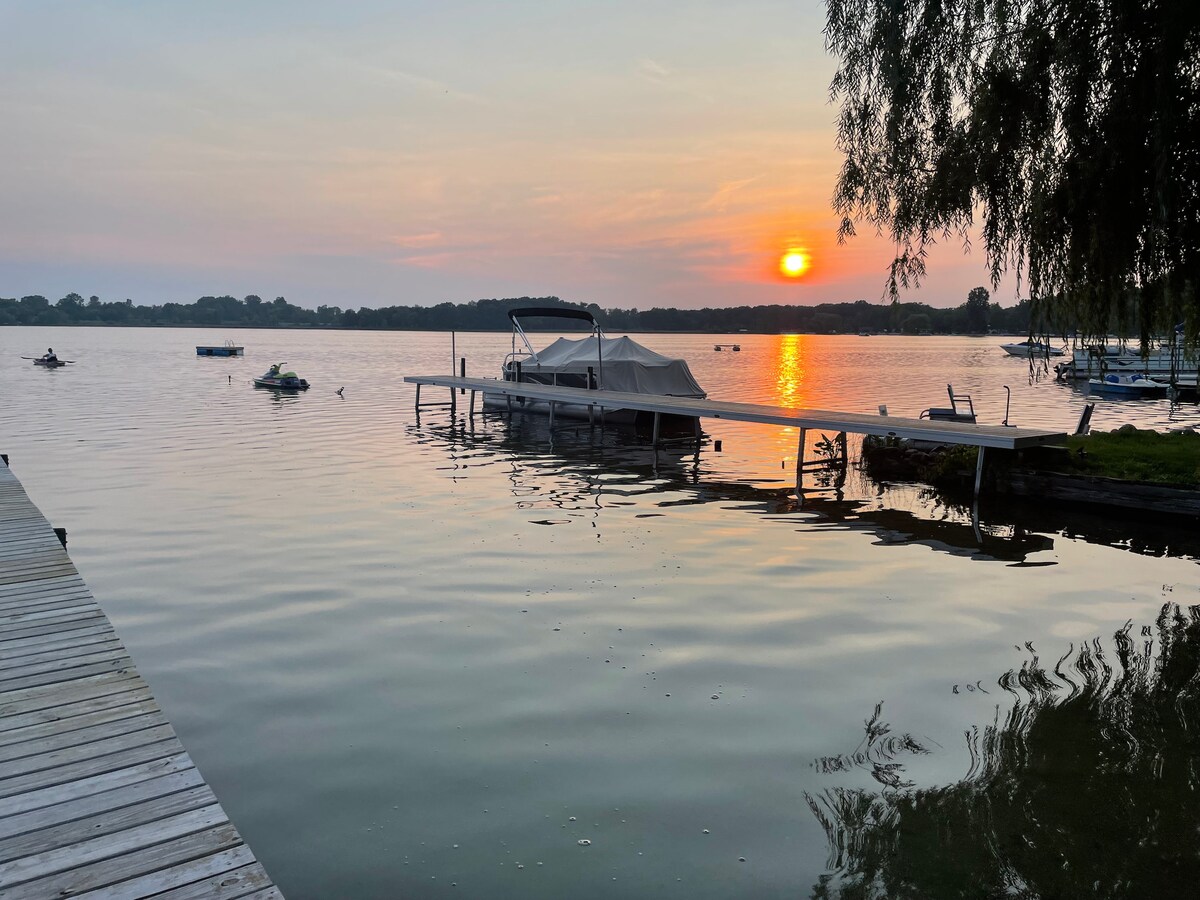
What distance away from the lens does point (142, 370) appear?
2447 inches

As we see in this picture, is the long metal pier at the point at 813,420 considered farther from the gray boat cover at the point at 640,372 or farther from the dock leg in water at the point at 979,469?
the gray boat cover at the point at 640,372

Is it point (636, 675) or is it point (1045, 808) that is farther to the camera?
point (636, 675)

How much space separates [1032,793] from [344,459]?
17.6 meters

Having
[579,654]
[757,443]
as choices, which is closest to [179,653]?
[579,654]

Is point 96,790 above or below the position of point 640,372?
below

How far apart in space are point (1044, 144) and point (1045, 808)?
6.94m

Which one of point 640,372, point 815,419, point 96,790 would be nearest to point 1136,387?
point 640,372

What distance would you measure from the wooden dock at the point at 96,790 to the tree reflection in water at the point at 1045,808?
300 centimetres

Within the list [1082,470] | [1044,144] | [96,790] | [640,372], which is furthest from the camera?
[640,372]

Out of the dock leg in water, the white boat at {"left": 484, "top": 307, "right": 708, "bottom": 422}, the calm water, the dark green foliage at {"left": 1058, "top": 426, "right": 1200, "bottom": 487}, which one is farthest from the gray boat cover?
the dock leg in water

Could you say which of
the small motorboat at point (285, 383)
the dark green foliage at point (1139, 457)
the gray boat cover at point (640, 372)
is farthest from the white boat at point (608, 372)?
the small motorboat at point (285, 383)

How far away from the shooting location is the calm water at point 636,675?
5.00 m

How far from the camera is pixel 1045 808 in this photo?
17.6 feet

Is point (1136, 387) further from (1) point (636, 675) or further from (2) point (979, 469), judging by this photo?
(1) point (636, 675)
